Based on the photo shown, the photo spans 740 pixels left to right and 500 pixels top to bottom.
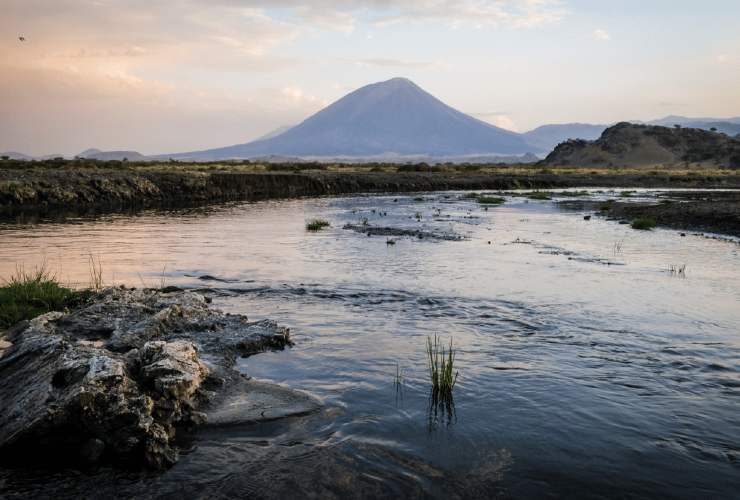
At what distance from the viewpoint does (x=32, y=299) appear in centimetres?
1391

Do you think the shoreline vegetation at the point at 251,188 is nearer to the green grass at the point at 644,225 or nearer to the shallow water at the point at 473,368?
the green grass at the point at 644,225

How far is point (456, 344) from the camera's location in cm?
1216

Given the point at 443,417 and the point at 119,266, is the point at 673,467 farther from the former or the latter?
the point at 119,266

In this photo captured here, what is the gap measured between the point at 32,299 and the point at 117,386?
7584 millimetres

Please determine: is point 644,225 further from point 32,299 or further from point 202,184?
point 202,184

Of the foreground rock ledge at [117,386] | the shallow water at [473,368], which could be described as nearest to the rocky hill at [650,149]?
the shallow water at [473,368]

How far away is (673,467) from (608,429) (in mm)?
1100

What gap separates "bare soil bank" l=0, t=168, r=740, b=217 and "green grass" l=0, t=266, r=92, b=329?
96.5 feet

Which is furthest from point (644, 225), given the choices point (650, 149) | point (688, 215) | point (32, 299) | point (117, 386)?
point (650, 149)

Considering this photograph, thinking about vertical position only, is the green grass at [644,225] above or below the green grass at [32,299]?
below

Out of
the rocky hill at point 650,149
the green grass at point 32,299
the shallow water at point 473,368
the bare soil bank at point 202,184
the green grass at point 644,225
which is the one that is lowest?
the shallow water at point 473,368

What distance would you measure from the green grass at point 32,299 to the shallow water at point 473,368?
3.47 m

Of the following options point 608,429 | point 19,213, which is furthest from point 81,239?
point 608,429

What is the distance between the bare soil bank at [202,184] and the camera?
4697 cm
